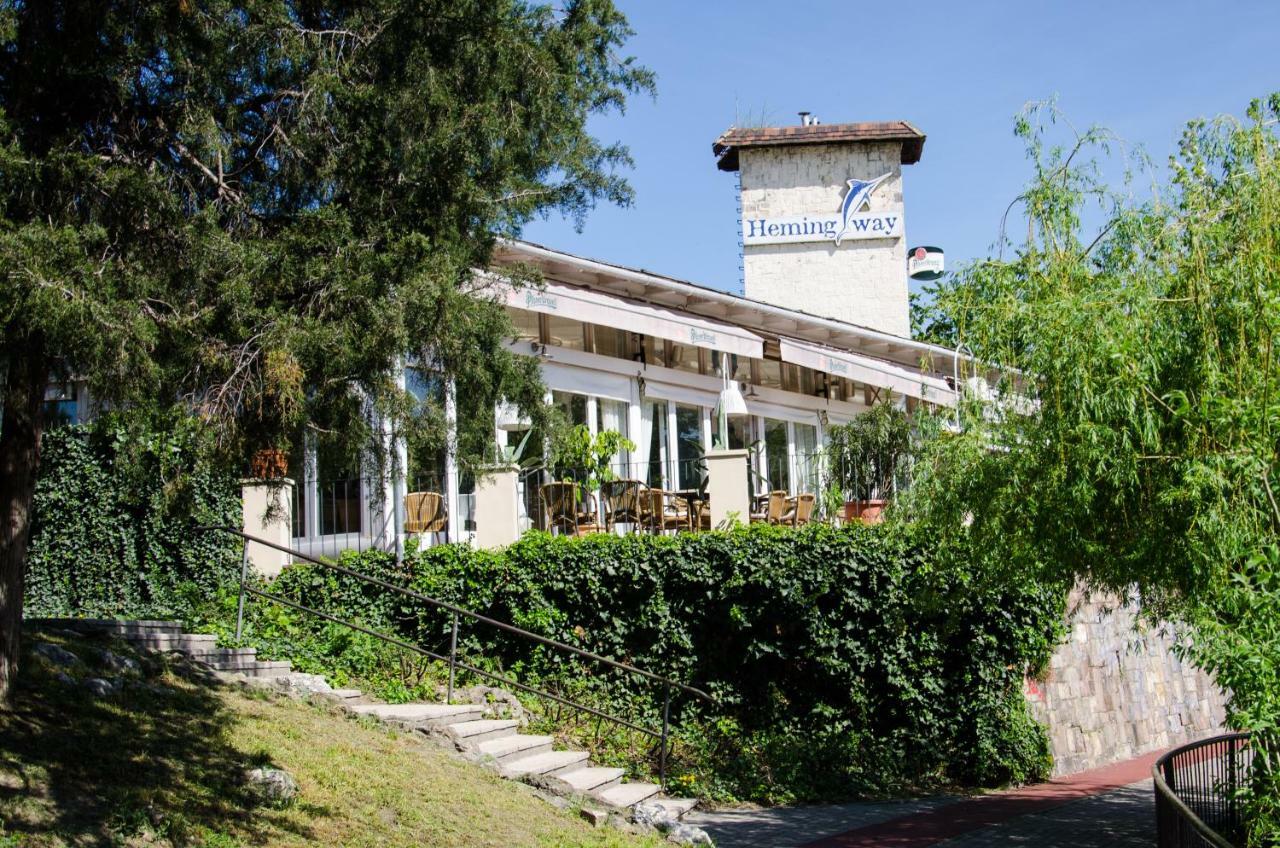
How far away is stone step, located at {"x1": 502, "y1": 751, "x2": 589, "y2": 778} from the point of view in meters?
11.7

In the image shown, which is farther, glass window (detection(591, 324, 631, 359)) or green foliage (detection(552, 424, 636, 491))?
glass window (detection(591, 324, 631, 359))

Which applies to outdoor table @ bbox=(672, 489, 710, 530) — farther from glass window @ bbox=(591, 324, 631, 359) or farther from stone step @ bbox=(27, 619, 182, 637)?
stone step @ bbox=(27, 619, 182, 637)

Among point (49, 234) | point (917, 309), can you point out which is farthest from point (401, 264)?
point (917, 309)

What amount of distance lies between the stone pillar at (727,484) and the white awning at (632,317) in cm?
231

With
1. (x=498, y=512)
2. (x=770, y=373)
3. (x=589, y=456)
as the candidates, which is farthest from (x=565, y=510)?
(x=770, y=373)

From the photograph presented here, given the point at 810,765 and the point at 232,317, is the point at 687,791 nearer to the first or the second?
the point at 810,765

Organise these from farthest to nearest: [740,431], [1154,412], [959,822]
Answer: [740,431], [959,822], [1154,412]

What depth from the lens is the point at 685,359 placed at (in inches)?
828

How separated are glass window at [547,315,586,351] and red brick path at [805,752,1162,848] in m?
8.85

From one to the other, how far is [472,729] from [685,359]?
395 inches

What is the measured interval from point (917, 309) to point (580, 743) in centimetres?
3389

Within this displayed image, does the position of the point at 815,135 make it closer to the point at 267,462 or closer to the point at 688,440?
the point at 688,440

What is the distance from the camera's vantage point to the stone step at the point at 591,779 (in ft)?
38.4

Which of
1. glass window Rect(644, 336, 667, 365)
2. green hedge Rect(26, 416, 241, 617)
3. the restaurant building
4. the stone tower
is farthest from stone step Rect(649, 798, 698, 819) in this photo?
the stone tower
